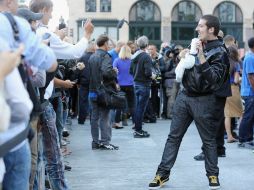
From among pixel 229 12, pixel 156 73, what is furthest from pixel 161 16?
pixel 156 73

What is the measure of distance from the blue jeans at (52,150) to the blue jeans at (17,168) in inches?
80.4

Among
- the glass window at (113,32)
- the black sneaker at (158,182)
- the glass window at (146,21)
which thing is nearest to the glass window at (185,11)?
the glass window at (146,21)

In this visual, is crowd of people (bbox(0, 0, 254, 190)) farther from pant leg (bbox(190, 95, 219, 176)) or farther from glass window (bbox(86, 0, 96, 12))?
glass window (bbox(86, 0, 96, 12))

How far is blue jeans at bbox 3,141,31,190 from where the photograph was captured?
349 cm

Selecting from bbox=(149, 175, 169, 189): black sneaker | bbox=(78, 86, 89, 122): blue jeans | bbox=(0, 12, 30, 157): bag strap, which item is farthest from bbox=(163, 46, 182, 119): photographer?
bbox=(0, 12, 30, 157): bag strap

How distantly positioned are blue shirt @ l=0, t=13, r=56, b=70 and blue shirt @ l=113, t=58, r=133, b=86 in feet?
32.5

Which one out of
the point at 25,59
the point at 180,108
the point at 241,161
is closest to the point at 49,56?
the point at 25,59

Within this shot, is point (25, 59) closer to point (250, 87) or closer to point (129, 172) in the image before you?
point (129, 172)

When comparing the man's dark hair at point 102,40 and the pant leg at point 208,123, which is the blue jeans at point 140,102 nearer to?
the man's dark hair at point 102,40

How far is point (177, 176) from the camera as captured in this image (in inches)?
303

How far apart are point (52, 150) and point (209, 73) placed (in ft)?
6.71

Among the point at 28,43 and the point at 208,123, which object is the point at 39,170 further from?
the point at 28,43

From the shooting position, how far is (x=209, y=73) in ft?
21.7

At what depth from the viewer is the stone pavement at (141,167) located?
7.21m
